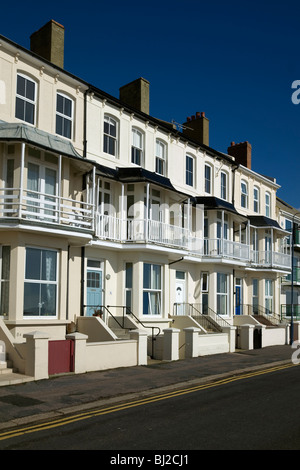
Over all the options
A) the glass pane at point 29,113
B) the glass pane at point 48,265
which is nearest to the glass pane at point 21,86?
the glass pane at point 29,113

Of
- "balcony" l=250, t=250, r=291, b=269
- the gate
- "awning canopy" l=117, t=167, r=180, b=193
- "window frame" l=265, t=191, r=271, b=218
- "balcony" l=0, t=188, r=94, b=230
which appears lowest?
the gate

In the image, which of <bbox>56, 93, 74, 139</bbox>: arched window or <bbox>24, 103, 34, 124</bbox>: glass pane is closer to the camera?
<bbox>24, 103, 34, 124</bbox>: glass pane

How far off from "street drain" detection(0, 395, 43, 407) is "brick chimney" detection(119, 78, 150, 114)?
16.7 metres

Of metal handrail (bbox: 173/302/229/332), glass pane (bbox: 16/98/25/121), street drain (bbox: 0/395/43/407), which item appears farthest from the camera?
metal handrail (bbox: 173/302/229/332)

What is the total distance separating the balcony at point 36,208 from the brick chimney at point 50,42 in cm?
624

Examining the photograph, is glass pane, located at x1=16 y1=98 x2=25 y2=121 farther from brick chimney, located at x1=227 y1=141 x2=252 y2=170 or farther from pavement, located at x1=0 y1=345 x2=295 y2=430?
brick chimney, located at x1=227 y1=141 x2=252 y2=170

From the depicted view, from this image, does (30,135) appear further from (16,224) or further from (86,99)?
(86,99)

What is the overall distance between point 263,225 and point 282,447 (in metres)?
25.6

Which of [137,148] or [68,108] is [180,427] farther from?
[137,148]

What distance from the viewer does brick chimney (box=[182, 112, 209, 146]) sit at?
2941cm

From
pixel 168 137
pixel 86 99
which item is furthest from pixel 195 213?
pixel 86 99

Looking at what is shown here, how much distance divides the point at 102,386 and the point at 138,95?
1622cm

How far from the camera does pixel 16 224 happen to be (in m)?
15.3

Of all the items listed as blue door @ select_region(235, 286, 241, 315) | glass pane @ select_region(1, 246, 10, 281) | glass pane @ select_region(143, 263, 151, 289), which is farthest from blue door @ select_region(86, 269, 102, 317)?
blue door @ select_region(235, 286, 241, 315)
